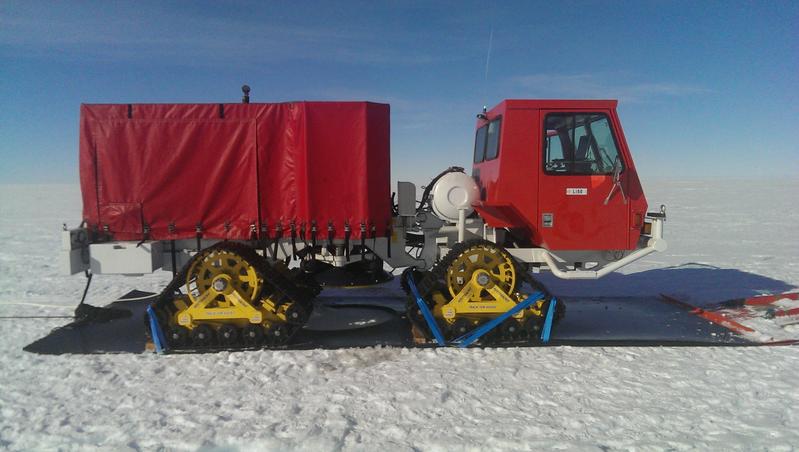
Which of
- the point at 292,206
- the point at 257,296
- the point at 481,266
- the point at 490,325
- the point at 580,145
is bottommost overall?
the point at 490,325

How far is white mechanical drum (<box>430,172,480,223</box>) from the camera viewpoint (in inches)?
226

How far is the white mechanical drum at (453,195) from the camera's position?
18.9ft

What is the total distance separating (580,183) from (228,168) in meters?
3.96

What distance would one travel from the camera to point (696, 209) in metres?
26.0

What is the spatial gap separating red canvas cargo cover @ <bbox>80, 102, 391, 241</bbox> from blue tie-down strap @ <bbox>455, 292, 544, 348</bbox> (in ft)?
5.52

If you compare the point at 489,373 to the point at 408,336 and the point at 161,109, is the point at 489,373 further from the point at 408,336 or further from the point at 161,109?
the point at 161,109

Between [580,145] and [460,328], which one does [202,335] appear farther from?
[580,145]

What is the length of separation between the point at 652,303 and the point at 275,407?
19.4 ft

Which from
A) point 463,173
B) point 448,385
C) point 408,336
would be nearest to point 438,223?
point 463,173

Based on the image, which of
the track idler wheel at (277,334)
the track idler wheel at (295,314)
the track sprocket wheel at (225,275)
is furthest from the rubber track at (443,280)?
the track sprocket wheel at (225,275)

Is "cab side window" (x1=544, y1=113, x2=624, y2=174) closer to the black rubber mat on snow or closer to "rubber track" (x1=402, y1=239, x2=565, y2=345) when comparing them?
"rubber track" (x1=402, y1=239, x2=565, y2=345)

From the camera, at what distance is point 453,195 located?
18.9 feet

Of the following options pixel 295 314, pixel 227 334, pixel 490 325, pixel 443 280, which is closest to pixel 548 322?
pixel 490 325

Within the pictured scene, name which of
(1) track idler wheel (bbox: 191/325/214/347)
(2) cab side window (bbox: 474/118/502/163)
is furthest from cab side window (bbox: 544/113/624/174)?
(1) track idler wheel (bbox: 191/325/214/347)
